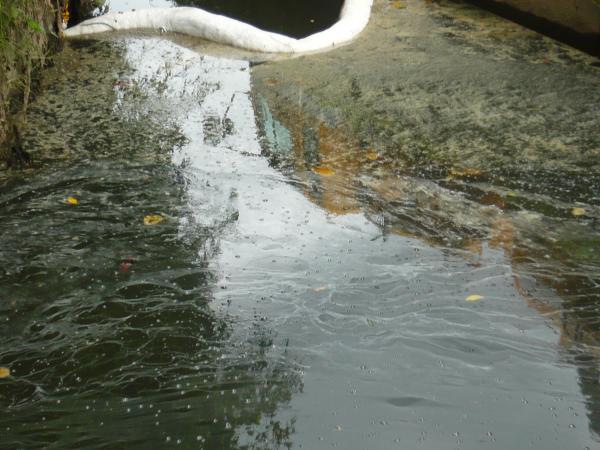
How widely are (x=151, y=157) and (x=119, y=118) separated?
774 mm

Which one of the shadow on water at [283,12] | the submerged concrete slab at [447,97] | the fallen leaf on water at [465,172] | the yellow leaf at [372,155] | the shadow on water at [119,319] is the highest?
the shadow on water at [283,12]

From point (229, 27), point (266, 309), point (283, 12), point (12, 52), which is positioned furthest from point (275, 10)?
point (266, 309)

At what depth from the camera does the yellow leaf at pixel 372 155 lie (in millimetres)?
5115

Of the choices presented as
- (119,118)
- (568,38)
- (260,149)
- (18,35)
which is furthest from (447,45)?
(18,35)

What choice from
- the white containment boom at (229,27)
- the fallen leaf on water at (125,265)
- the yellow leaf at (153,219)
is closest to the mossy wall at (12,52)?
the yellow leaf at (153,219)

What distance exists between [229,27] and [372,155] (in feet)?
9.62

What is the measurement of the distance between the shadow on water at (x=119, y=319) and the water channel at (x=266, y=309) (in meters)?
0.01

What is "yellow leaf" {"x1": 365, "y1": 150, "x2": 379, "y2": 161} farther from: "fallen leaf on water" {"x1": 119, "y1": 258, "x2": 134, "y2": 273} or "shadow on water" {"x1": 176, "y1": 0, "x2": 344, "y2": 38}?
"shadow on water" {"x1": 176, "y1": 0, "x2": 344, "y2": 38}

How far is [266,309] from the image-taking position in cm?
364

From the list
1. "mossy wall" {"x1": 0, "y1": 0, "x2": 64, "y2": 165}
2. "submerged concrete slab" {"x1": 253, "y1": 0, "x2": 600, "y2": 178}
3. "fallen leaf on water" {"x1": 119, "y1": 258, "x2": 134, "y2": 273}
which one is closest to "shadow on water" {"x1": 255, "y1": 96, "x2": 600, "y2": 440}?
"submerged concrete slab" {"x1": 253, "y1": 0, "x2": 600, "y2": 178}

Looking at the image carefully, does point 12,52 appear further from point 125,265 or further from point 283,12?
point 283,12

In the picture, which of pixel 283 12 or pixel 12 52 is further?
pixel 283 12

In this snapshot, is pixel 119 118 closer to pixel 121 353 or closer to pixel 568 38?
pixel 121 353

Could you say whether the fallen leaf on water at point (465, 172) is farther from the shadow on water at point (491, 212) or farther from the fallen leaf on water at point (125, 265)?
the fallen leaf on water at point (125, 265)
